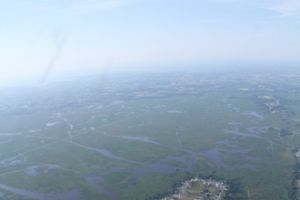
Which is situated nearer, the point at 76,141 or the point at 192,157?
the point at 192,157

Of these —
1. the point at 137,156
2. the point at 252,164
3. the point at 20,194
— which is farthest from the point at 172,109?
the point at 20,194

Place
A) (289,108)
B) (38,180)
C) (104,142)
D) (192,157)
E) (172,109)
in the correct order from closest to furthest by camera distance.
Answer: (38,180)
(192,157)
(104,142)
(289,108)
(172,109)

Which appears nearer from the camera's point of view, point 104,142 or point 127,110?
point 104,142

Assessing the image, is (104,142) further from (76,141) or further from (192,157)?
(192,157)

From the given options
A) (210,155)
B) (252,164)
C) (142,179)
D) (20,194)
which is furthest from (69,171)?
(252,164)

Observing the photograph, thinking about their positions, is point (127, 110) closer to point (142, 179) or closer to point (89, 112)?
point (89, 112)

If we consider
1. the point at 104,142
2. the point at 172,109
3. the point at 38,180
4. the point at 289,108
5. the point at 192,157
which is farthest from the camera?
the point at 172,109
